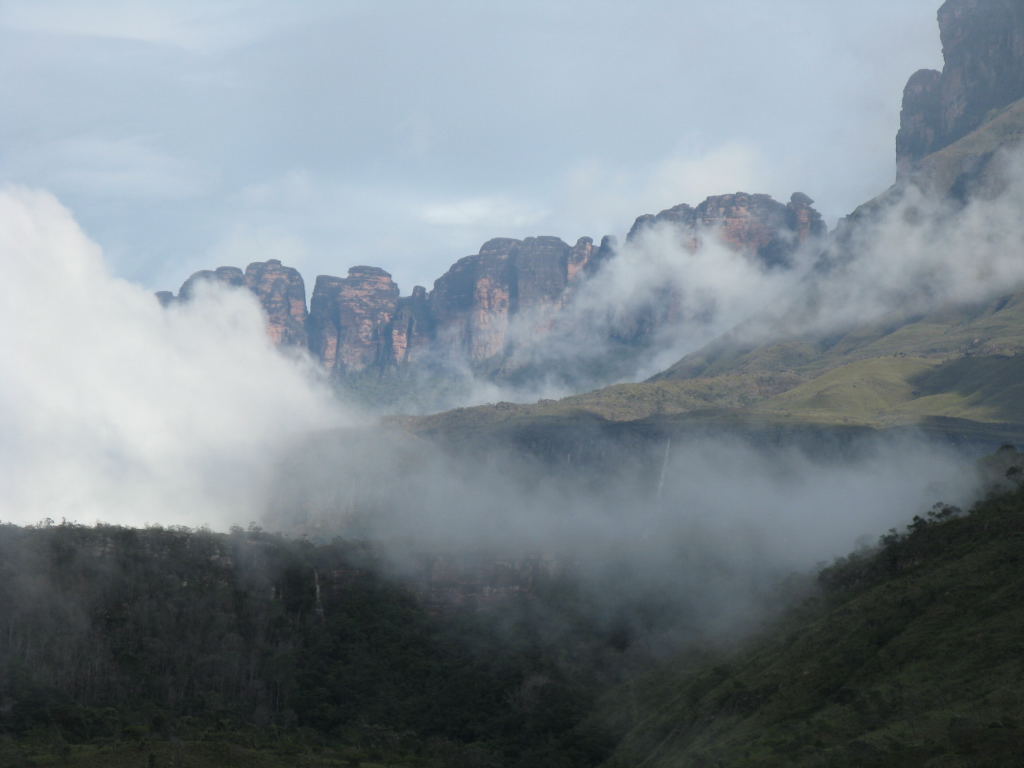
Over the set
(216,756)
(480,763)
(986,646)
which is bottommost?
(480,763)

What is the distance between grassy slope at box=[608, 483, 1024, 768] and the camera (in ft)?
323

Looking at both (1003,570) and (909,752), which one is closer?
(909,752)

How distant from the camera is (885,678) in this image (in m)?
119

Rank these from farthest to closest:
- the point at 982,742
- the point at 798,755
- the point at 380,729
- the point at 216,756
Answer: the point at 380,729 → the point at 216,756 → the point at 798,755 → the point at 982,742

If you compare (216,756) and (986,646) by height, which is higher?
(986,646)

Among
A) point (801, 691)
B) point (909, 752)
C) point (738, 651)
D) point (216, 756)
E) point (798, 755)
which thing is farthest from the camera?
point (738, 651)

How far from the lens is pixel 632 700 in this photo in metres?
187

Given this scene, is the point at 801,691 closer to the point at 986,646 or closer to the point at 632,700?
the point at 986,646

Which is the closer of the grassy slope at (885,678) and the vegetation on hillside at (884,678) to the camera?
the grassy slope at (885,678)

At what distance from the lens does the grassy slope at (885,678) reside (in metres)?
98.4

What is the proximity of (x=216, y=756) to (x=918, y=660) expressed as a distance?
88460 mm

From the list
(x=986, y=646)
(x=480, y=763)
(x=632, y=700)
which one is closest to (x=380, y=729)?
(x=480, y=763)

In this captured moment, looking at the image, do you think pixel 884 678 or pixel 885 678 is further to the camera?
pixel 884 678

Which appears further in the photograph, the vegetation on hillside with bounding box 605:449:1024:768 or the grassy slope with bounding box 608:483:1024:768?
the vegetation on hillside with bounding box 605:449:1024:768
